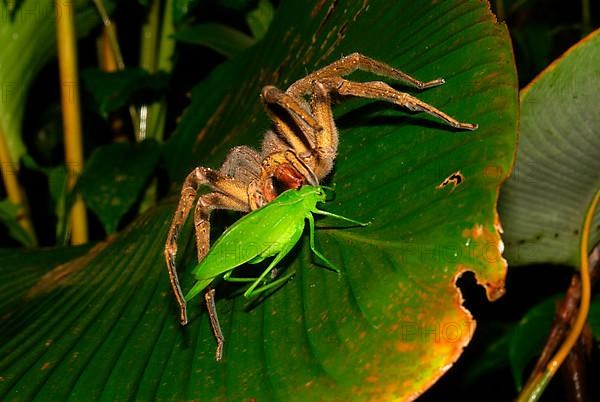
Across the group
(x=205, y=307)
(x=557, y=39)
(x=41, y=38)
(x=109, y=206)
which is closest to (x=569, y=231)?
(x=205, y=307)

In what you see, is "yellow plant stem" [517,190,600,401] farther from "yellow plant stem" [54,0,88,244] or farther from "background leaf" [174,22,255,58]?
"yellow plant stem" [54,0,88,244]

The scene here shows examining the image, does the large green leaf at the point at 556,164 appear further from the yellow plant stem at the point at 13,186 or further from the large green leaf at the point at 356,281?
the yellow plant stem at the point at 13,186

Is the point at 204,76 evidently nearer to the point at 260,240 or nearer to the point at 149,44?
the point at 149,44

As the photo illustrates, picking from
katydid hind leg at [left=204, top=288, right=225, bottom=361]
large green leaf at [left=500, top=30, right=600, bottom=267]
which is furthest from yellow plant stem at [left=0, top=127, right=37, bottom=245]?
large green leaf at [left=500, top=30, right=600, bottom=267]

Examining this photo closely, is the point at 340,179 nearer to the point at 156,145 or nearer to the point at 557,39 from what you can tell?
the point at 156,145

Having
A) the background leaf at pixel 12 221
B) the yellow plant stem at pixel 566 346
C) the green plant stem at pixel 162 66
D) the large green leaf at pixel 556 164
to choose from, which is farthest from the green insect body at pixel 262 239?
the green plant stem at pixel 162 66
